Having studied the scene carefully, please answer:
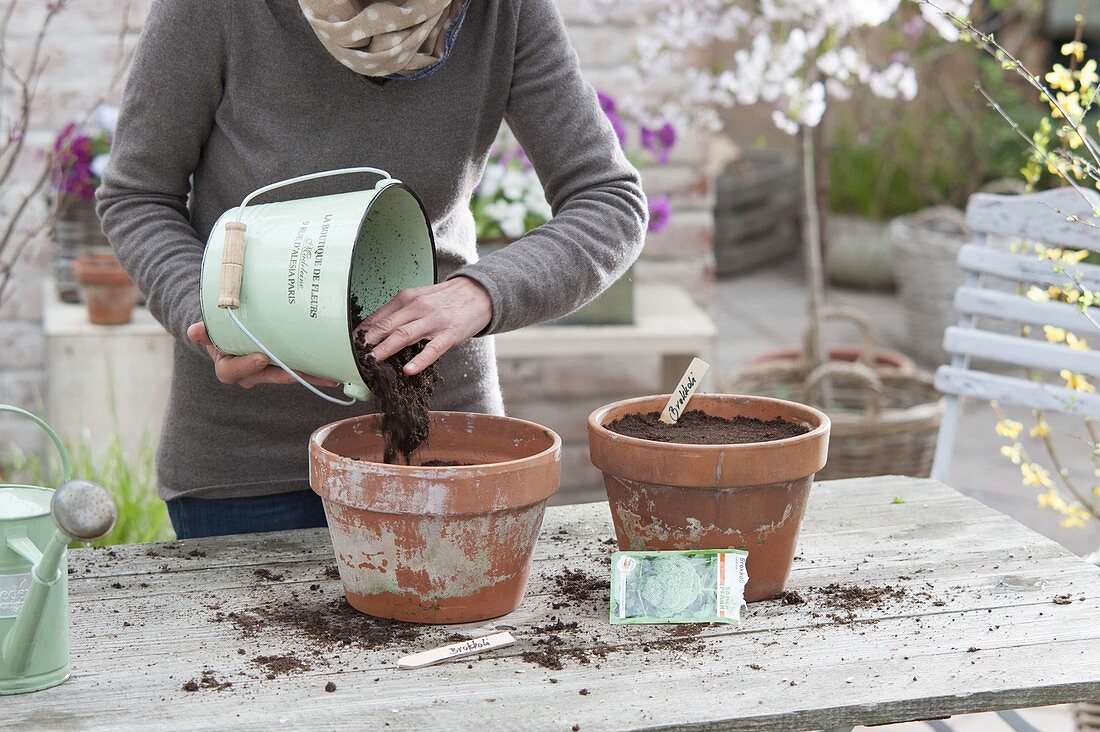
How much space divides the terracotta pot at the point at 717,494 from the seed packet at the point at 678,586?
19mm

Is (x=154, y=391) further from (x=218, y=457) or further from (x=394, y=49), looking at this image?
(x=394, y=49)

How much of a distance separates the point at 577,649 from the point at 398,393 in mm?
304

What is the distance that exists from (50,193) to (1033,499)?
103 inches

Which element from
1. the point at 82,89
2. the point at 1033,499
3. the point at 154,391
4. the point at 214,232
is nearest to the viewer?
the point at 214,232

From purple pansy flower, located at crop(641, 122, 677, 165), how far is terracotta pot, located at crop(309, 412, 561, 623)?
166cm

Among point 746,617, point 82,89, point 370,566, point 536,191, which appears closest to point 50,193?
point 82,89

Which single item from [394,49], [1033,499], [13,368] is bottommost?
[1033,499]

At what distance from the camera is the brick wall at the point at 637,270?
110 inches

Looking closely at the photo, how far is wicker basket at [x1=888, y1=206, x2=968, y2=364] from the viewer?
13.8 feet

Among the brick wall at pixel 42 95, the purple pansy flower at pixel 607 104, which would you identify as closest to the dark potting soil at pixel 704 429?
the purple pansy flower at pixel 607 104

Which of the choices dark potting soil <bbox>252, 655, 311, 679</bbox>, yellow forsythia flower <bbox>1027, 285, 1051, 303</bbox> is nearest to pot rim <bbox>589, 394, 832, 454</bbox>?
dark potting soil <bbox>252, 655, 311, 679</bbox>

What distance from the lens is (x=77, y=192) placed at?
8.38ft

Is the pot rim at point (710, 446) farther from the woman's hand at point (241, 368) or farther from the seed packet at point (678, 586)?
the woman's hand at point (241, 368)

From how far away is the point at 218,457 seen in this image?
1.52m
